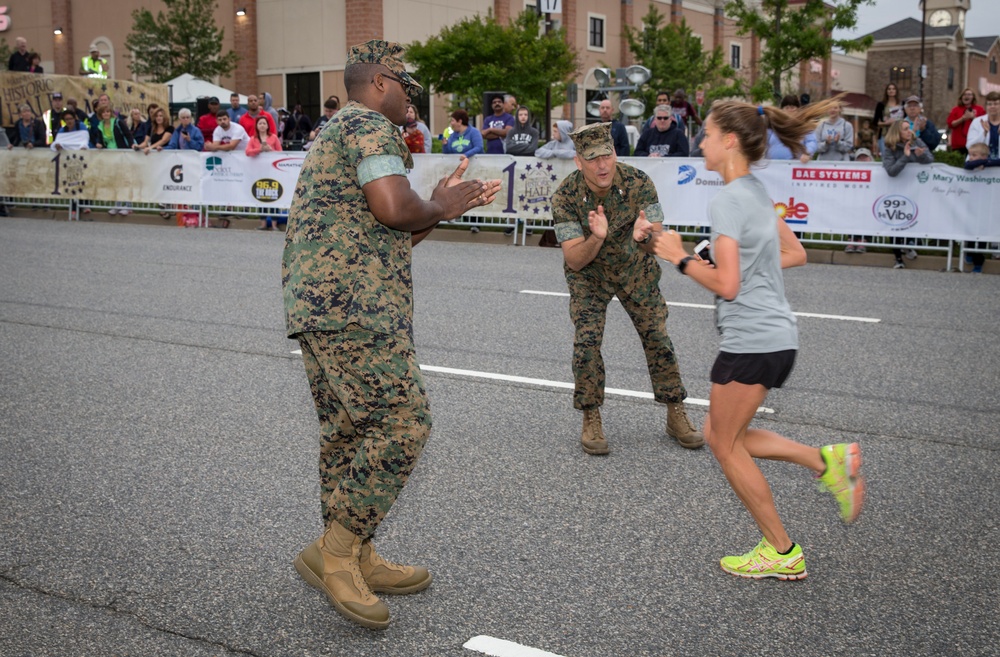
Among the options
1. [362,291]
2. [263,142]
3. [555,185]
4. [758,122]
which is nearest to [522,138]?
[555,185]

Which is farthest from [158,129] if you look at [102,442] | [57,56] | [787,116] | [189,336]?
[57,56]

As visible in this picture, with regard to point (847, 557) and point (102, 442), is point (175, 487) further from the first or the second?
point (847, 557)

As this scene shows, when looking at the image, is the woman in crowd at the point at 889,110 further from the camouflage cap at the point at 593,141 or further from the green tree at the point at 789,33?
the green tree at the point at 789,33

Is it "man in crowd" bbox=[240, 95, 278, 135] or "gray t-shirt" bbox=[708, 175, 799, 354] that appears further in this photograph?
"man in crowd" bbox=[240, 95, 278, 135]

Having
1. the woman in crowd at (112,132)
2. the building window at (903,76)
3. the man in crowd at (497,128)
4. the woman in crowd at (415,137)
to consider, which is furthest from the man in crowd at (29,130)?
the building window at (903,76)

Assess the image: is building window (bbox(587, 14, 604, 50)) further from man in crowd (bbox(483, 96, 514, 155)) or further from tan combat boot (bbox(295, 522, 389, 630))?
tan combat boot (bbox(295, 522, 389, 630))

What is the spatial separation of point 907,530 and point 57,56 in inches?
2116

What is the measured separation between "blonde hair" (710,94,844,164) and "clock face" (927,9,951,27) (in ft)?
341

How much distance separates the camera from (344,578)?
12.4 ft

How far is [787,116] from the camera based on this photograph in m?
4.05

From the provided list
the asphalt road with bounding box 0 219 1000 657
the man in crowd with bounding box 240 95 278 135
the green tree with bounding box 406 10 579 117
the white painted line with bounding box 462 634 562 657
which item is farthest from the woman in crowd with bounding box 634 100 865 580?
the green tree with bounding box 406 10 579 117

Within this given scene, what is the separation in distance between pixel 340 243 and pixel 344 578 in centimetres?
119

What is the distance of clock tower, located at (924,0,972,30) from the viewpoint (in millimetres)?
96938

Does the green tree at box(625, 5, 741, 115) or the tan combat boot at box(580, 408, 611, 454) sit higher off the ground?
the green tree at box(625, 5, 741, 115)
